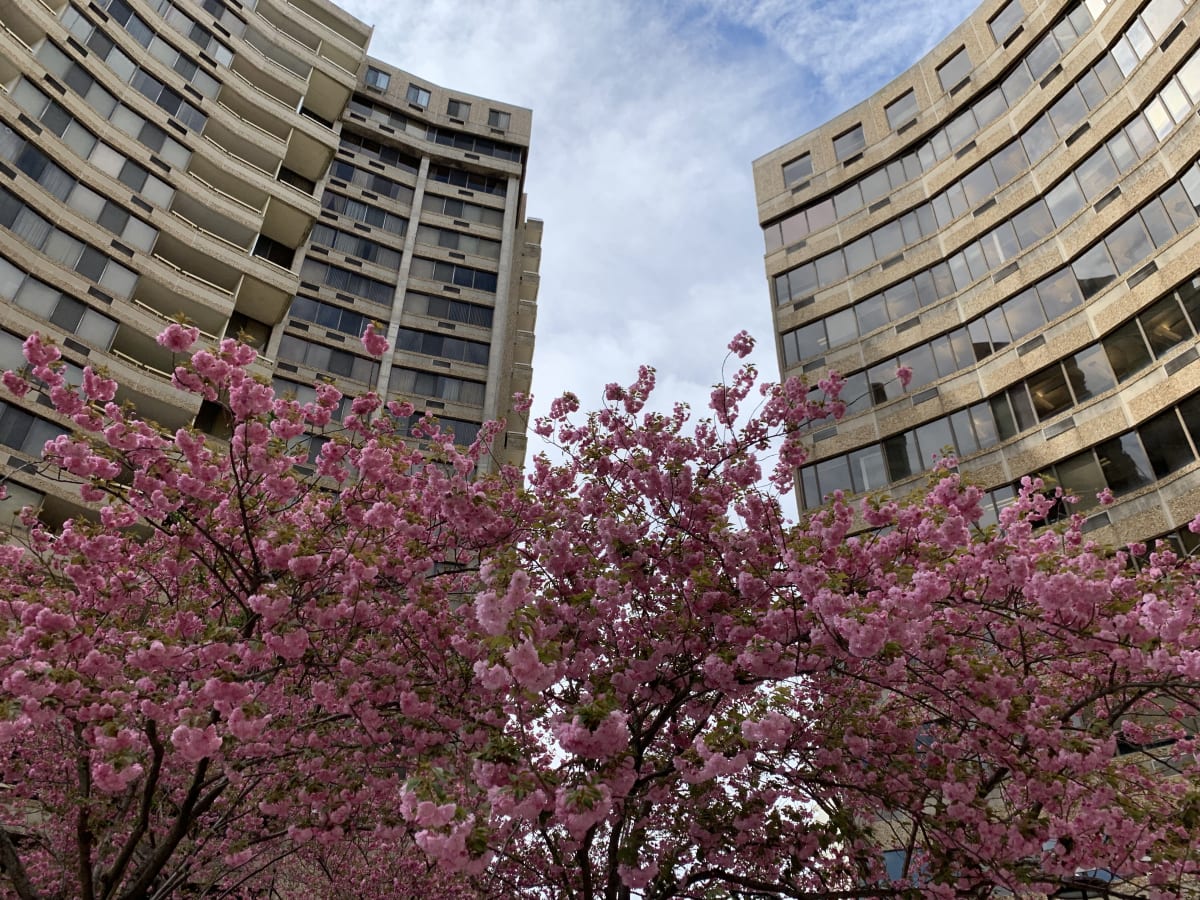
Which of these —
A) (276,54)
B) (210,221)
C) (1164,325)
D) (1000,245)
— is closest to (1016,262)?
(1000,245)

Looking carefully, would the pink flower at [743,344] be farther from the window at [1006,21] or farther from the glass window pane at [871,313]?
the window at [1006,21]

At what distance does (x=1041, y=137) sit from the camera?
82.7 ft

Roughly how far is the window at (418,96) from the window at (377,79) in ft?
4.27

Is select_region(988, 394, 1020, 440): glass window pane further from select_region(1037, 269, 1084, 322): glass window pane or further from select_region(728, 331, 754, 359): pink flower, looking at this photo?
select_region(728, 331, 754, 359): pink flower

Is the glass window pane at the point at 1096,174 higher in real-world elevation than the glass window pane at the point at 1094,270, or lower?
higher

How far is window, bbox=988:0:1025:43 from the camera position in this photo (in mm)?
27406

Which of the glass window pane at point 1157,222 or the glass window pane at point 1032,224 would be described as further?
the glass window pane at point 1032,224

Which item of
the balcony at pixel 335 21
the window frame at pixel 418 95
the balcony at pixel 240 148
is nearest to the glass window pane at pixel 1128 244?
the balcony at pixel 240 148

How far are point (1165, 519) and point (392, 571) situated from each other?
18.4 metres

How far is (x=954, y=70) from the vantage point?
2955cm

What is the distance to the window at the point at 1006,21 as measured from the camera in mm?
27406

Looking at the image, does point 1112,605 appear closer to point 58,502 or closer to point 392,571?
point 392,571

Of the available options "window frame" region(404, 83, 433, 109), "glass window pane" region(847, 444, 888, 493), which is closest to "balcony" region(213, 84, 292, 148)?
"window frame" region(404, 83, 433, 109)

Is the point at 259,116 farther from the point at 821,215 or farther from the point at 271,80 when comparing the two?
the point at 821,215
